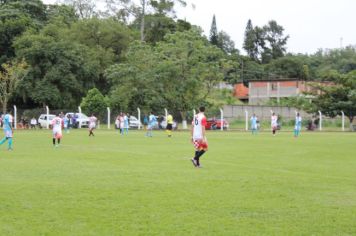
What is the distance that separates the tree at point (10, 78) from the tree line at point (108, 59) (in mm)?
103

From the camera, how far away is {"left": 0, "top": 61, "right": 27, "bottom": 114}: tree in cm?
5866

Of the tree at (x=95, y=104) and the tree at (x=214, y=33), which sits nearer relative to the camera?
the tree at (x=95, y=104)

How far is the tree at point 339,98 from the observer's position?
58312 mm

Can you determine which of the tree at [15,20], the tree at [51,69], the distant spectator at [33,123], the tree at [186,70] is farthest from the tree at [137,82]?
the tree at [15,20]

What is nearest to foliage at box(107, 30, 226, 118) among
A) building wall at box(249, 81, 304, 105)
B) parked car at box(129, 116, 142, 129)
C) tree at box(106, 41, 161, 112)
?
tree at box(106, 41, 161, 112)

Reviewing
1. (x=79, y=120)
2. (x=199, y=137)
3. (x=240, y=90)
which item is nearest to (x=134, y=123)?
(x=79, y=120)

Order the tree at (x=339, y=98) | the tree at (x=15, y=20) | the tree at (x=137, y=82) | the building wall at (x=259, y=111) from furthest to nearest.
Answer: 1. the tree at (x=15, y=20)
2. the building wall at (x=259, y=111)
3. the tree at (x=339, y=98)
4. the tree at (x=137, y=82)

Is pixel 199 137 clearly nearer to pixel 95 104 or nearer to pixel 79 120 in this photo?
pixel 79 120

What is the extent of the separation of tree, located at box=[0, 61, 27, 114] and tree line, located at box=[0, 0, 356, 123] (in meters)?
0.10

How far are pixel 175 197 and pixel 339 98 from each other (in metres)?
51.4

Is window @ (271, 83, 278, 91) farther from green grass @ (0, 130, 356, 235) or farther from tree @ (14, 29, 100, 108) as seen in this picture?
green grass @ (0, 130, 356, 235)

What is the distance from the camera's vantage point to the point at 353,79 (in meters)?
60.4

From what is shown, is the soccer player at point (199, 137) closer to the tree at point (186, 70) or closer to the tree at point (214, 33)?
the tree at point (186, 70)

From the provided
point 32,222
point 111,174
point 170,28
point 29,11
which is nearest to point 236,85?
point 170,28
